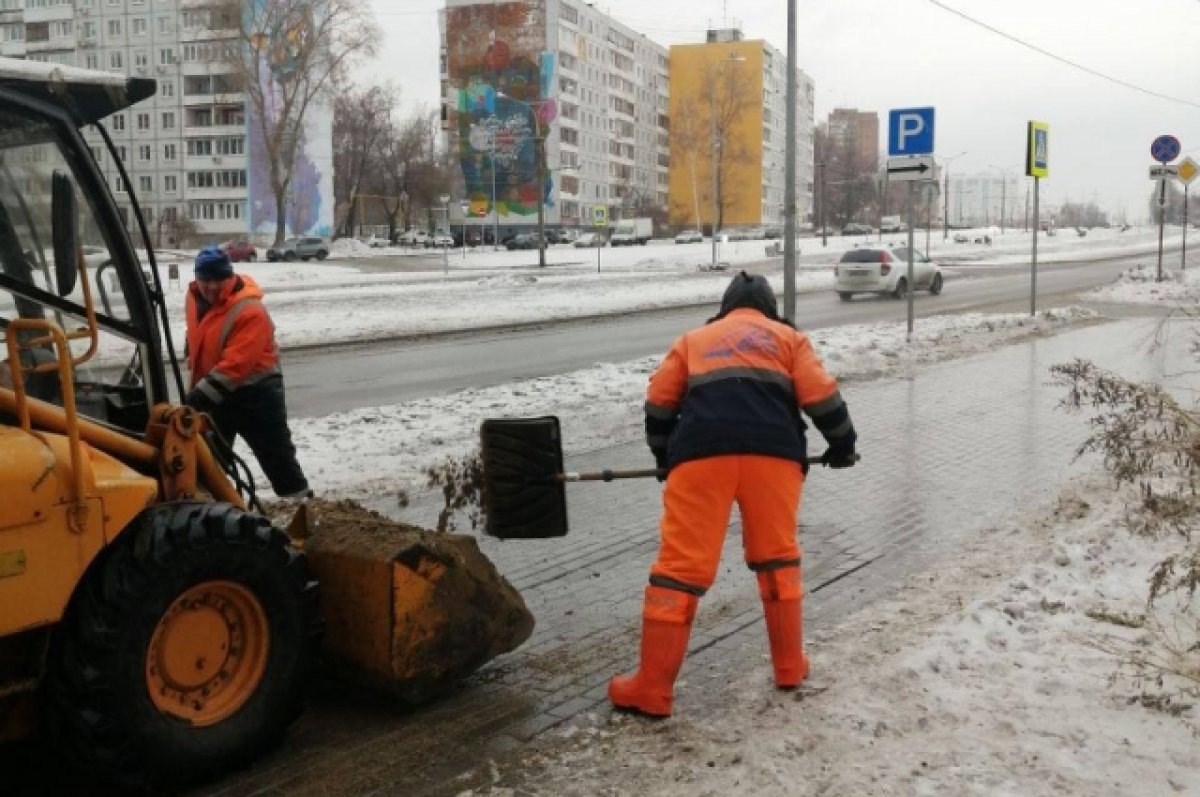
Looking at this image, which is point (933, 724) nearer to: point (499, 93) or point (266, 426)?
point (266, 426)

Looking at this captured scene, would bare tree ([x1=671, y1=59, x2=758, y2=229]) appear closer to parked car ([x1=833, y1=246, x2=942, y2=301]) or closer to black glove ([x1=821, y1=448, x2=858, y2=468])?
parked car ([x1=833, y1=246, x2=942, y2=301])

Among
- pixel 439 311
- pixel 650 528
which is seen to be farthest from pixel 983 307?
pixel 650 528

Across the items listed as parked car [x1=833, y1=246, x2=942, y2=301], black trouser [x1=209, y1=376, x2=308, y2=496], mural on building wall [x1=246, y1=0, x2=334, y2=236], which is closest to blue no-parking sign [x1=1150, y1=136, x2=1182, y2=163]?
parked car [x1=833, y1=246, x2=942, y2=301]

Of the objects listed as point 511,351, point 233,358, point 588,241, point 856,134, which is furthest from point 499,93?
point 233,358

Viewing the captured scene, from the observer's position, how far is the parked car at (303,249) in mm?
65500

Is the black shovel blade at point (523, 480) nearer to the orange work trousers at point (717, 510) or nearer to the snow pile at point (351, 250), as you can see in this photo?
the orange work trousers at point (717, 510)

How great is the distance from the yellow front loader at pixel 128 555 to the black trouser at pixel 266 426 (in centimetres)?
235

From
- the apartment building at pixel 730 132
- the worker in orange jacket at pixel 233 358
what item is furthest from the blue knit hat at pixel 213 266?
the apartment building at pixel 730 132

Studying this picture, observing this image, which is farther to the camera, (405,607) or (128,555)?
(405,607)

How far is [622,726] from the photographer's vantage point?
4.34 m

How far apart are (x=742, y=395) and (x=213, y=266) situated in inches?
134

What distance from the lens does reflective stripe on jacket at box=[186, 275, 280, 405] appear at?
21.2 ft

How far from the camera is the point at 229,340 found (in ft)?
Result: 21.5

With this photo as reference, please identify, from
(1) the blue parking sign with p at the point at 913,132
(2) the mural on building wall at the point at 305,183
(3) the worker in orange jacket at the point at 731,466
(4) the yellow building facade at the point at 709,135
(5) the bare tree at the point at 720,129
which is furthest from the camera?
(4) the yellow building facade at the point at 709,135
